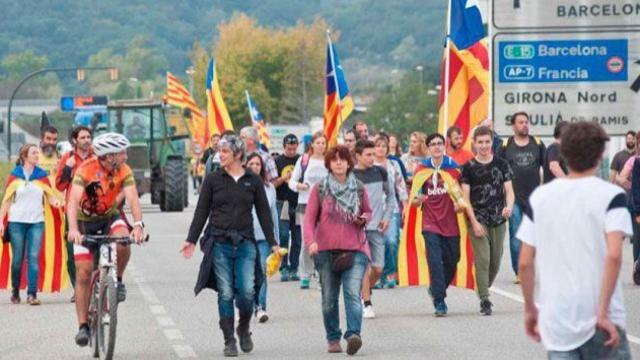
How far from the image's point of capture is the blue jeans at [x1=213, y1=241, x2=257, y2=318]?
13336 millimetres

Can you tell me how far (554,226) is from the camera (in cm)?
751

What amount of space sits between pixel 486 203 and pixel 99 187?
4.49 metres

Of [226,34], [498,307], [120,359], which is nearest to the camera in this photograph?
[120,359]

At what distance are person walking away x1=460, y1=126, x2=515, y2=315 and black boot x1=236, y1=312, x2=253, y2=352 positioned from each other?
3240 millimetres

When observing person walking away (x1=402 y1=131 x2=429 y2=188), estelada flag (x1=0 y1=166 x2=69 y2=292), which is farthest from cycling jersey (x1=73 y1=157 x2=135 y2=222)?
person walking away (x1=402 y1=131 x2=429 y2=188)

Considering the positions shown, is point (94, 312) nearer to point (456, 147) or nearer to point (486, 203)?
point (486, 203)

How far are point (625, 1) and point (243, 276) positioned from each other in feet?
31.4

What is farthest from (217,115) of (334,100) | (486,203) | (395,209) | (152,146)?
(395,209)

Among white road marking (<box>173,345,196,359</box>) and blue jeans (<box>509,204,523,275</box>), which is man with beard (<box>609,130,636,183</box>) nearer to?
blue jeans (<box>509,204,523,275</box>)

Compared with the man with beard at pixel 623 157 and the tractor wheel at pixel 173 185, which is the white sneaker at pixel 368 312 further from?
the tractor wheel at pixel 173 185

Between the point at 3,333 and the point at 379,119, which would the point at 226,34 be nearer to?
the point at 379,119

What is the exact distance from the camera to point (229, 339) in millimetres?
13266

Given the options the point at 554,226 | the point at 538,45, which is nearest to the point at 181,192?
the point at 538,45

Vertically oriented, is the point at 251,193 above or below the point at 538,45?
below
